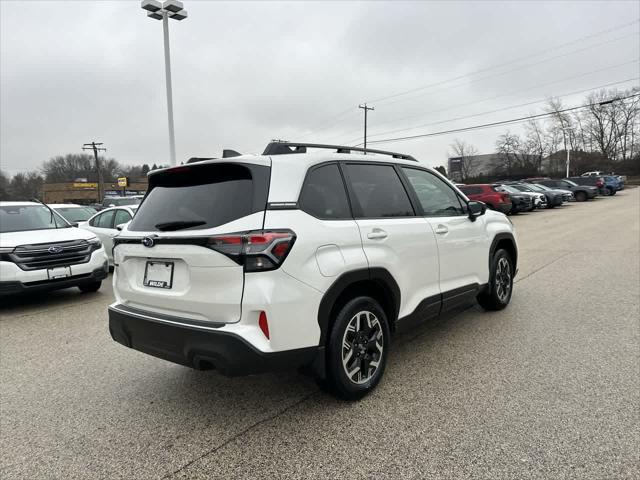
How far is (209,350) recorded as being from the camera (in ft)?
8.54

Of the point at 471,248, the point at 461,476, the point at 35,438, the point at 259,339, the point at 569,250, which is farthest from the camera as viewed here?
the point at 569,250

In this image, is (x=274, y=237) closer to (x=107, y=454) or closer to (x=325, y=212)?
(x=325, y=212)

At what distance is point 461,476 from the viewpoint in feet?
7.57

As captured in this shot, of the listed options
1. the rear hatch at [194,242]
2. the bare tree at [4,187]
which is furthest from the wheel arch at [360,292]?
the bare tree at [4,187]

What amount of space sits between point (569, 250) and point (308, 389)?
8561mm

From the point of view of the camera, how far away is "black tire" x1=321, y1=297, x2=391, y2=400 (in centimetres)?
293

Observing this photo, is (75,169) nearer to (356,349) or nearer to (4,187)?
(4,187)

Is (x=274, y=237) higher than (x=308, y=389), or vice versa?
(x=274, y=237)

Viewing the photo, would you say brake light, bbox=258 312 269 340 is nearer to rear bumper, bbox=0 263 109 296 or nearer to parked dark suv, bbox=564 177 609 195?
rear bumper, bbox=0 263 109 296

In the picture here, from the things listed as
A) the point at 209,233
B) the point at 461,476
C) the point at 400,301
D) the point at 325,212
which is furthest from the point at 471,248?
the point at 209,233

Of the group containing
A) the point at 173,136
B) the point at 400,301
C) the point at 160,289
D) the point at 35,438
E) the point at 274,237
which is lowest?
the point at 35,438

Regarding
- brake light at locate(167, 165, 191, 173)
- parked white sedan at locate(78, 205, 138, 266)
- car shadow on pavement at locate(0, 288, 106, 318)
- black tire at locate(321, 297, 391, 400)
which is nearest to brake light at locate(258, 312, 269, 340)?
black tire at locate(321, 297, 391, 400)

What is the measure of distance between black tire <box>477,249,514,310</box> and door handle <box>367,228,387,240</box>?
221 cm

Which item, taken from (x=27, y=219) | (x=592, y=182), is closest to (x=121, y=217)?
(x=27, y=219)
